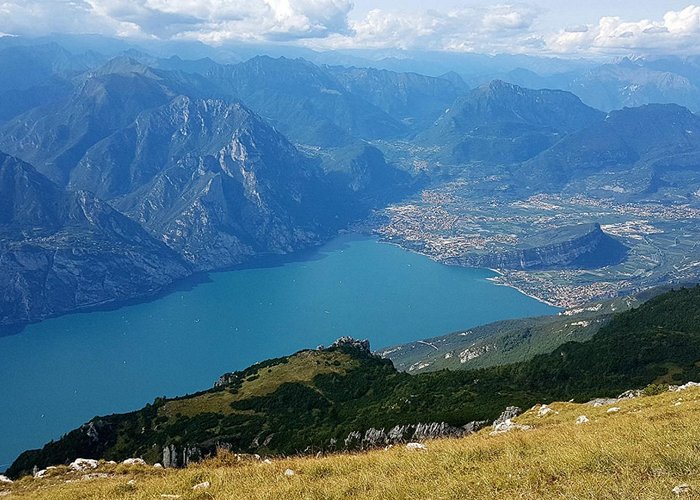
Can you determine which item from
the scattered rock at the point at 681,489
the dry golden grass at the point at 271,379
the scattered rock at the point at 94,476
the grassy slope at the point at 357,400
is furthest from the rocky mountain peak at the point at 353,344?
the scattered rock at the point at 681,489

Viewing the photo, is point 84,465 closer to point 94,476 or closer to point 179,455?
point 94,476

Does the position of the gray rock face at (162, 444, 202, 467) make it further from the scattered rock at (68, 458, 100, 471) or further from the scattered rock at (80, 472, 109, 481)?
the scattered rock at (80, 472, 109, 481)

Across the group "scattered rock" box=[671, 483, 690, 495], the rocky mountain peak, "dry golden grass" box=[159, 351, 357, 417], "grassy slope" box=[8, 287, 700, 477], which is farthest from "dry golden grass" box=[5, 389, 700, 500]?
the rocky mountain peak

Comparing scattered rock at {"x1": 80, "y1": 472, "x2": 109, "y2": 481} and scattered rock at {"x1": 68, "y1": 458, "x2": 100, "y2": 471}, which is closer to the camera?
scattered rock at {"x1": 80, "y1": 472, "x2": 109, "y2": 481}

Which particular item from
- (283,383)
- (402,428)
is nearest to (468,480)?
(402,428)

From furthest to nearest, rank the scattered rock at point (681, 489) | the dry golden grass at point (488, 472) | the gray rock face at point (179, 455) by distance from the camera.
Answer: the gray rock face at point (179, 455), the dry golden grass at point (488, 472), the scattered rock at point (681, 489)

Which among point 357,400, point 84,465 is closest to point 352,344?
point 357,400

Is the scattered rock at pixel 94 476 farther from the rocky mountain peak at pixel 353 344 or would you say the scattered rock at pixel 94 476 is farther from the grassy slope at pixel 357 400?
the rocky mountain peak at pixel 353 344
